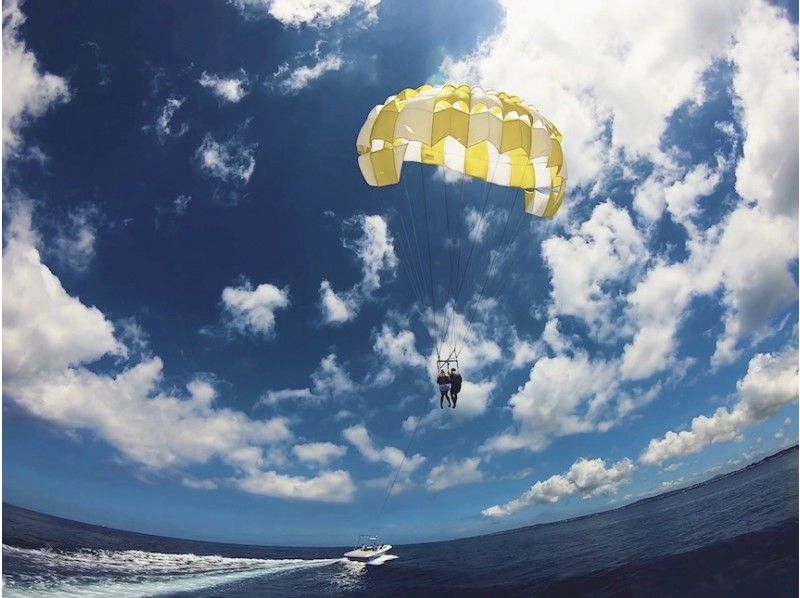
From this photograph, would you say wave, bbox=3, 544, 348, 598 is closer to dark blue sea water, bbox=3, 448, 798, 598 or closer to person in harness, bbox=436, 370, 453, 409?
dark blue sea water, bbox=3, 448, 798, 598

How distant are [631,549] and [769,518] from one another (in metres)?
13.0

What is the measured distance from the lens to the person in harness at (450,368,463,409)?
51.5 feet

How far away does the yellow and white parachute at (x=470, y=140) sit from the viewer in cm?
1423

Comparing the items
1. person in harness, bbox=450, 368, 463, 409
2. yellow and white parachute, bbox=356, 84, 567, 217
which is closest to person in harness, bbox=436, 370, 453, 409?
person in harness, bbox=450, 368, 463, 409

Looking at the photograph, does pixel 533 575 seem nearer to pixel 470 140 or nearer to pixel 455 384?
pixel 455 384

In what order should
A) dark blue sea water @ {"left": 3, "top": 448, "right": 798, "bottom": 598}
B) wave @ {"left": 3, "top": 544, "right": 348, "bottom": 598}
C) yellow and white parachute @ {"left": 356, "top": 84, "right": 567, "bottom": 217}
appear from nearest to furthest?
yellow and white parachute @ {"left": 356, "top": 84, "right": 567, "bottom": 217}, dark blue sea water @ {"left": 3, "top": 448, "right": 798, "bottom": 598}, wave @ {"left": 3, "top": 544, "right": 348, "bottom": 598}

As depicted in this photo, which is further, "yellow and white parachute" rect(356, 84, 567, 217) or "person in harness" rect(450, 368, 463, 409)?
"person in harness" rect(450, 368, 463, 409)

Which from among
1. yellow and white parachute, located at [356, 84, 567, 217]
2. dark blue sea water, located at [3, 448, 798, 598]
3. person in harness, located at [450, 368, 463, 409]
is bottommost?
dark blue sea water, located at [3, 448, 798, 598]

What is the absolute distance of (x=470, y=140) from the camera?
558 inches

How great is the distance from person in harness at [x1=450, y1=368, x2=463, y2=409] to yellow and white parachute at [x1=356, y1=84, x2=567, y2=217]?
6.85m

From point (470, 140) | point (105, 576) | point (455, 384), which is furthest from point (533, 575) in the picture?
point (470, 140)

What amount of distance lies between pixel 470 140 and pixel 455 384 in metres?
8.14

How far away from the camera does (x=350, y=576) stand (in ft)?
154

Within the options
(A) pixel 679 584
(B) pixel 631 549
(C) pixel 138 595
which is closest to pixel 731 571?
(A) pixel 679 584
